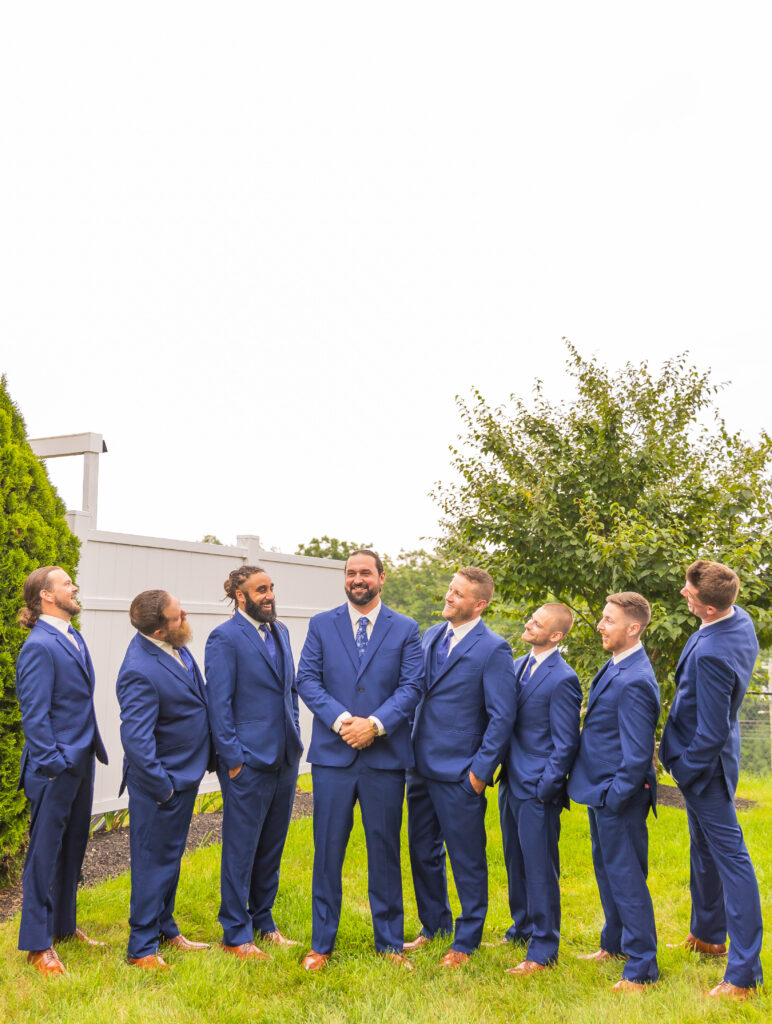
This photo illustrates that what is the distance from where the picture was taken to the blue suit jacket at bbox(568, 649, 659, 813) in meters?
4.07

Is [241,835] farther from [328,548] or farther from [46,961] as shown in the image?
[328,548]

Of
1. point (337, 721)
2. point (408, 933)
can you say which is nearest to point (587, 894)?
point (408, 933)

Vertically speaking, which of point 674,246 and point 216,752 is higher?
point 674,246

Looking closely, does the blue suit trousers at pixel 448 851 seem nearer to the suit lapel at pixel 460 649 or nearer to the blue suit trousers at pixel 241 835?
the suit lapel at pixel 460 649

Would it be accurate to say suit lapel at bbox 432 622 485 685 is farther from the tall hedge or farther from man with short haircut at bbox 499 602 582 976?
the tall hedge

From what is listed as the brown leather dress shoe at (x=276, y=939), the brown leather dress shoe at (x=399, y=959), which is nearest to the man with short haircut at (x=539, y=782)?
the brown leather dress shoe at (x=399, y=959)

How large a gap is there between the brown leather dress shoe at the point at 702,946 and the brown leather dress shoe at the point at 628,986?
0.71 metres

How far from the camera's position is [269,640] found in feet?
15.6

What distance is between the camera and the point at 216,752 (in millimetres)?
4508

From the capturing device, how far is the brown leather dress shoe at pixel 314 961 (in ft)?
13.9

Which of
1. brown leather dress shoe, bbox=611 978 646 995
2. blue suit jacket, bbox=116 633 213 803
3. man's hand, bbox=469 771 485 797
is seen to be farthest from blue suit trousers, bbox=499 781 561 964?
blue suit jacket, bbox=116 633 213 803

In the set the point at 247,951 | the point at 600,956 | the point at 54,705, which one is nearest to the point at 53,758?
the point at 54,705

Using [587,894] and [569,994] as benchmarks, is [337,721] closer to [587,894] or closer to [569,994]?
[569,994]

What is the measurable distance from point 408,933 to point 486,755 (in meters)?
1.41
